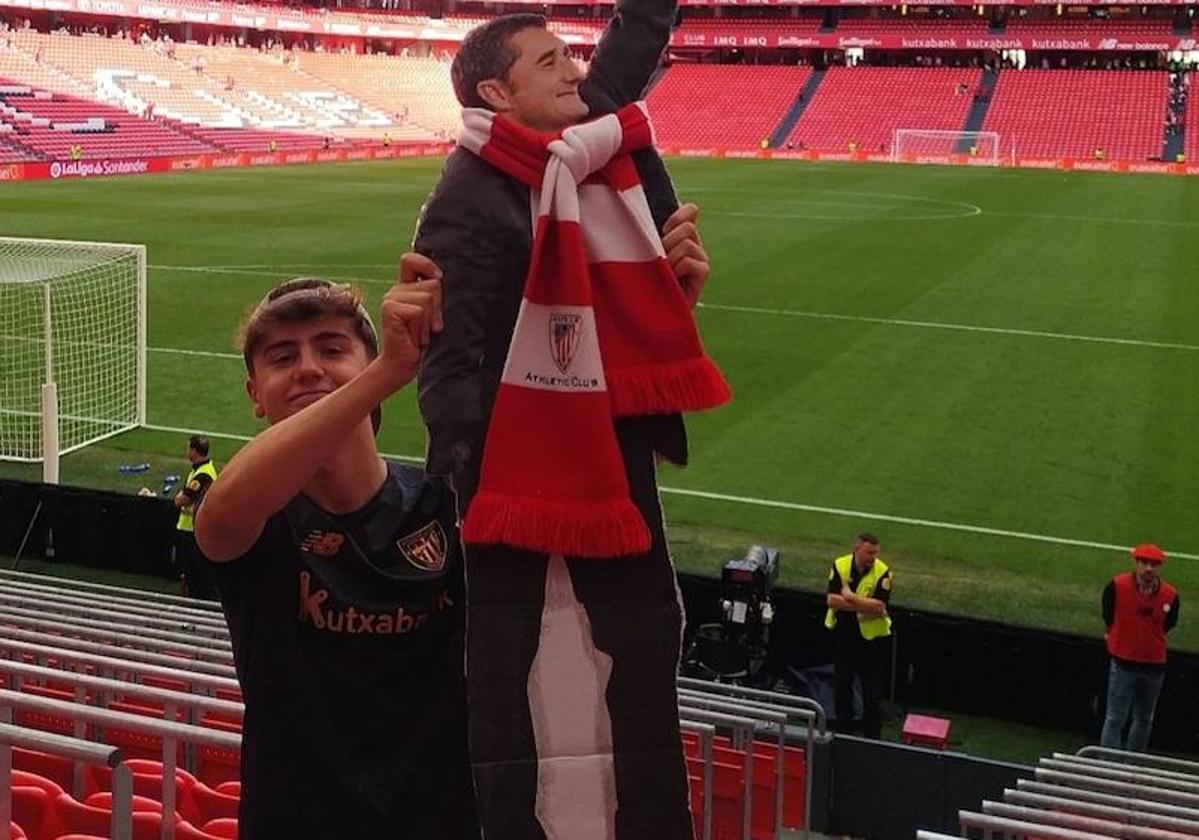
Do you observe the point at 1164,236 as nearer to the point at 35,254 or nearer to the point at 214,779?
the point at 35,254

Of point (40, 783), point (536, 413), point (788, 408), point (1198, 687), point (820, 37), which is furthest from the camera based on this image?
point (820, 37)

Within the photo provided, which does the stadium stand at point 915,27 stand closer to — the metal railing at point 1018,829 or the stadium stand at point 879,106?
the stadium stand at point 879,106

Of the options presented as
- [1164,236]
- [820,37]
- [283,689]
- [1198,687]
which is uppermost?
[820,37]

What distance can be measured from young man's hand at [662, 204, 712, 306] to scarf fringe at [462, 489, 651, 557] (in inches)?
16.8

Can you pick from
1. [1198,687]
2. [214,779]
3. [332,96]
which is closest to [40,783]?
[214,779]

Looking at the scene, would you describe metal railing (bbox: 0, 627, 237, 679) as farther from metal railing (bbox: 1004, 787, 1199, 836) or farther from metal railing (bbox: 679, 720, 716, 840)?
metal railing (bbox: 1004, 787, 1199, 836)

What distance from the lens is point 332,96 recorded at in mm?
64062

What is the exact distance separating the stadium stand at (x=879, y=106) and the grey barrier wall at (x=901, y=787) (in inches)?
2239

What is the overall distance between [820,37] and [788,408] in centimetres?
6001

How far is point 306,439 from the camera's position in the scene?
201cm

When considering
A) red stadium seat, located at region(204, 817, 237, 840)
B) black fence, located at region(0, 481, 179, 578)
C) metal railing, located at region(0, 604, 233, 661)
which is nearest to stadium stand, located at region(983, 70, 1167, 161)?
black fence, located at region(0, 481, 179, 578)

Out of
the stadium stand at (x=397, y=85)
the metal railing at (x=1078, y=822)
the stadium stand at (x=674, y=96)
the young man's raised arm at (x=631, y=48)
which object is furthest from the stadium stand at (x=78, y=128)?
the young man's raised arm at (x=631, y=48)

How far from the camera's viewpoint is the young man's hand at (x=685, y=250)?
7.66 ft

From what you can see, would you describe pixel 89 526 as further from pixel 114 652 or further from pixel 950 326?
pixel 950 326
